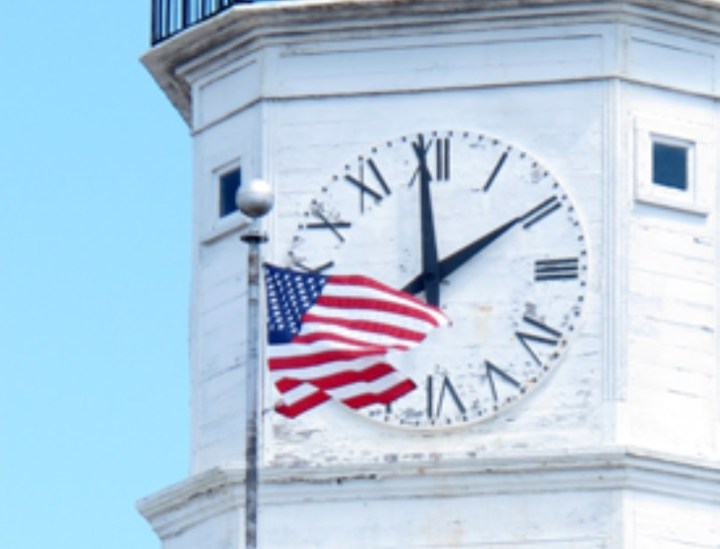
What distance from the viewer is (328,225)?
38062mm

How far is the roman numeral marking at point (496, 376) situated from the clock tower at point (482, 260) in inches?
0.7

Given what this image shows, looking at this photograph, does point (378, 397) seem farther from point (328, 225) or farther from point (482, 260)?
point (328, 225)

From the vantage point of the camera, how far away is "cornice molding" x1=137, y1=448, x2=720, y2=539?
→ 36.8 m

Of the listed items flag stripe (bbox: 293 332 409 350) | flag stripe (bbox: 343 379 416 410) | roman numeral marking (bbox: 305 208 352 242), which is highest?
roman numeral marking (bbox: 305 208 352 242)

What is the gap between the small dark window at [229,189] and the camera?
38.8 metres

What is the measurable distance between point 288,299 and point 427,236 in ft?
8.83

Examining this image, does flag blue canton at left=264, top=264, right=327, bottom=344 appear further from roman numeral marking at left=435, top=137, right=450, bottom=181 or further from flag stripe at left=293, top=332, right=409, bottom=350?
roman numeral marking at left=435, top=137, right=450, bottom=181

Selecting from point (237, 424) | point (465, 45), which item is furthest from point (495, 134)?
point (237, 424)

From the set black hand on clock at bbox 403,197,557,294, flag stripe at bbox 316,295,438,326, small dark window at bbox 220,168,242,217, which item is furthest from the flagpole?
small dark window at bbox 220,168,242,217

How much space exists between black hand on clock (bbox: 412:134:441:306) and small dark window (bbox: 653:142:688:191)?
2056mm

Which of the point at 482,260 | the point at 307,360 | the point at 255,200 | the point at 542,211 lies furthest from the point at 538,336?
the point at 255,200

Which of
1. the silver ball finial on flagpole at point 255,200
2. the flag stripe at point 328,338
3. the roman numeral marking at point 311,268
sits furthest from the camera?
the roman numeral marking at point 311,268

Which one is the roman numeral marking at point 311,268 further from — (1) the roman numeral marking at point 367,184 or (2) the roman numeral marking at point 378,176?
(2) the roman numeral marking at point 378,176

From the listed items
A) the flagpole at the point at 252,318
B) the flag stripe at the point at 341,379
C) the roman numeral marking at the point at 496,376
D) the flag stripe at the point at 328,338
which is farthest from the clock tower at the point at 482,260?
the flagpole at the point at 252,318
